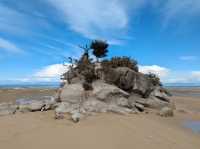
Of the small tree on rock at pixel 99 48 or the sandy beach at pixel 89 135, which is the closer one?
the sandy beach at pixel 89 135

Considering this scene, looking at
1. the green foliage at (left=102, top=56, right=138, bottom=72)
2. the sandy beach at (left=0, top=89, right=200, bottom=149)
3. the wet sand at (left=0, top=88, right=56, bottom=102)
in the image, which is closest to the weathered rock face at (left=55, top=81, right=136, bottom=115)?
the sandy beach at (left=0, top=89, right=200, bottom=149)

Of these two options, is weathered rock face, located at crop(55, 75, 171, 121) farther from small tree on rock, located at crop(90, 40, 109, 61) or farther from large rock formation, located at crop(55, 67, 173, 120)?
small tree on rock, located at crop(90, 40, 109, 61)

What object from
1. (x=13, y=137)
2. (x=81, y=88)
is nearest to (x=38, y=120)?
(x=13, y=137)

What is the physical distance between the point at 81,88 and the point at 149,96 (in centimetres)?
639

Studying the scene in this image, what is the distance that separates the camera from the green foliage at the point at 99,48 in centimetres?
1965

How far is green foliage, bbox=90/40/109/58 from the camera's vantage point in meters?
19.6

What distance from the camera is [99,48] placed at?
19734 mm

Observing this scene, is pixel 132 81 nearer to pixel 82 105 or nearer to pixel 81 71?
pixel 81 71

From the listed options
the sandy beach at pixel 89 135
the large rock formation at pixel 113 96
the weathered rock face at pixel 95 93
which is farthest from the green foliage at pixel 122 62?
the sandy beach at pixel 89 135

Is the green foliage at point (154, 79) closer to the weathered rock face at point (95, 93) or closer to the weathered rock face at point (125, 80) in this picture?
the weathered rock face at point (125, 80)

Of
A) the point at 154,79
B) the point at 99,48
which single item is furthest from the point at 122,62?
the point at 154,79

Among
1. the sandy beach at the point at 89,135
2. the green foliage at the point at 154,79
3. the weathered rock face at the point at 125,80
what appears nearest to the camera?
the sandy beach at the point at 89,135

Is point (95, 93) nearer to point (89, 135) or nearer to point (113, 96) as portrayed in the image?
point (113, 96)

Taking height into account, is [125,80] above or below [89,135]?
above
